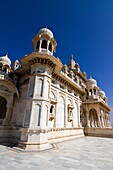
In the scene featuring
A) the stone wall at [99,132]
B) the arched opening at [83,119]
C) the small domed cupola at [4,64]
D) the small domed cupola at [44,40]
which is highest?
the small domed cupola at [44,40]

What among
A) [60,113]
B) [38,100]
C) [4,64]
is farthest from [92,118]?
[4,64]

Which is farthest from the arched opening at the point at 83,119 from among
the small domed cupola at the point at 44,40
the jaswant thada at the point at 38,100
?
the small domed cupola at the point at 44,40

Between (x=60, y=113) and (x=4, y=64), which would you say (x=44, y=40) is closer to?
(x=4, y=64)

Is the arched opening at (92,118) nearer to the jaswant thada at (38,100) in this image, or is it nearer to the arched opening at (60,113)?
the jaswant thada at (38,100)

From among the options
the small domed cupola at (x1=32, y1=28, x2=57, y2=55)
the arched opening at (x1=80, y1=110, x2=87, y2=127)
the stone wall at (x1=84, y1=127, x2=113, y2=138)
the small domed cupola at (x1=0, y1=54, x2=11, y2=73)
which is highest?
the small domed cupola at (x1=32, y1=28, x2=57, y2=55)

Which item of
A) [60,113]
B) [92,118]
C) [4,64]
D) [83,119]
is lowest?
[83,119]

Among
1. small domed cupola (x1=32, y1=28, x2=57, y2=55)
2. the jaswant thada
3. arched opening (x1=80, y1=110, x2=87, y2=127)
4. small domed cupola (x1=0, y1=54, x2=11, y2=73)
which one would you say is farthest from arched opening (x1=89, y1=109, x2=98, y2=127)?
small domed cupola (x1=0, y1=54, x2=11, y2=73)

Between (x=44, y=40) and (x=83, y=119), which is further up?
(x=44, y=40)

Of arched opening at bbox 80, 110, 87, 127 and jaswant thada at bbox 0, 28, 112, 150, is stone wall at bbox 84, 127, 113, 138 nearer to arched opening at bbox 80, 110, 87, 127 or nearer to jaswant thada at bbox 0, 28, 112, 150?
jaswant thada at bbox 0, 28, 112, 150

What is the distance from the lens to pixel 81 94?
24.0 meters

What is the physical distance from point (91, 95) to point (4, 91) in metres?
18.5

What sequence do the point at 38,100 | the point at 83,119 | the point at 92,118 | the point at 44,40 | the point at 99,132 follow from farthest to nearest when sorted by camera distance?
the point at 92,118 < the point at 83,119 < the point at 99,132 < the point at 44,40 < the point at 38,100

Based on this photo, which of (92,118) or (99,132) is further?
(92,118)

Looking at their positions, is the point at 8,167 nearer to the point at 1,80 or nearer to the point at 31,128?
the point at 31,128
